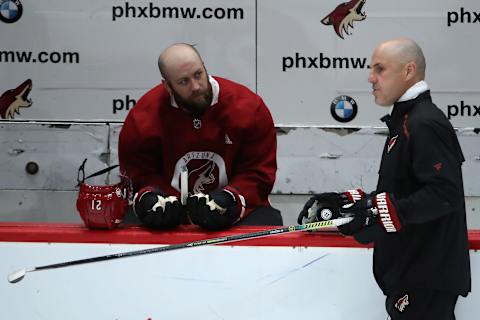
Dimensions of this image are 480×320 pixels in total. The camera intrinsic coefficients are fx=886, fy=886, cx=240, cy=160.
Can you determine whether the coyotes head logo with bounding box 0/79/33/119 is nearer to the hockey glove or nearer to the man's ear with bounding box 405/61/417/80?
the hockey glove

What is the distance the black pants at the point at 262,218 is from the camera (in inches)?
137

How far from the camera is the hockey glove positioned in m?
2.49

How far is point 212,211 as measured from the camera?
3.00m

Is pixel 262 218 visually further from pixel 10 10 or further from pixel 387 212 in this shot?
pixel 10 10

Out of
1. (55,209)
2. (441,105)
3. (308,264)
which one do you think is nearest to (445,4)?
(441,105)

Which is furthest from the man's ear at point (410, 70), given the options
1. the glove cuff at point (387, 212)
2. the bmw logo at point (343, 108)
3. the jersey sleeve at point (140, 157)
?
the bmw logo at point (343, 108)

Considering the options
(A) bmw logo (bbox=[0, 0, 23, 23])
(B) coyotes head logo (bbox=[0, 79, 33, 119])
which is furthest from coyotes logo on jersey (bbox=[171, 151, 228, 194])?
(A) bmw logo (bbox=[0, 0, 23, 23])

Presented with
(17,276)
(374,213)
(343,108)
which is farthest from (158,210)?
(343,108)

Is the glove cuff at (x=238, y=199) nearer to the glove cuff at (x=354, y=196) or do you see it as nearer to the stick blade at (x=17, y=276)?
the glove cuff at (x=354, y=196)

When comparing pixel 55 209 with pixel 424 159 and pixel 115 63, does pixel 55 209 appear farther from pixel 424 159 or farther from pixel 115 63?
pixel 424 159

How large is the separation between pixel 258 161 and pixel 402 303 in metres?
1.08

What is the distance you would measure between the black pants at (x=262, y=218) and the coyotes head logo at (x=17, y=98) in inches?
58.4

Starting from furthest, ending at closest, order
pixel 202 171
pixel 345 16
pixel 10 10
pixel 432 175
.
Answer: pixel 10 10 < pixel 345 16 < pixel 202 171 < pixel 432 175

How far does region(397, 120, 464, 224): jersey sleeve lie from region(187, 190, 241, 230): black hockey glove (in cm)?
75
